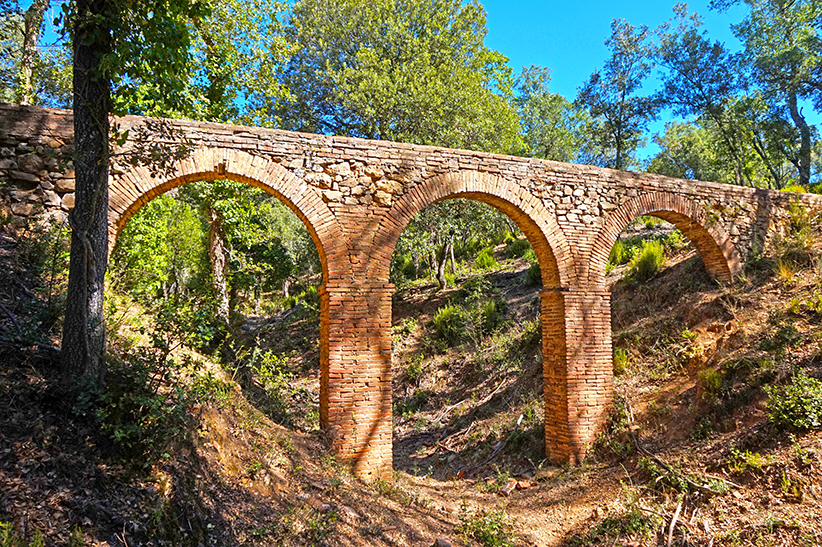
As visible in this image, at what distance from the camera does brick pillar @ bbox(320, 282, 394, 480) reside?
6.43 meters

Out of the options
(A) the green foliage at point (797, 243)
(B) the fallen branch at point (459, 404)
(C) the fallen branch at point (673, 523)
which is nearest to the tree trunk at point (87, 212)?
(C) the fallen branch at point (673, 523)

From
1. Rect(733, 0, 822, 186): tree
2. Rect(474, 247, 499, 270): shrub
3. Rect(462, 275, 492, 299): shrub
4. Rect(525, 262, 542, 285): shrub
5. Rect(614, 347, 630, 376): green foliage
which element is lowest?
Rect(614, 347, 630, 376): green foliage

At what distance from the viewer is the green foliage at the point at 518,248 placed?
61.2 feet

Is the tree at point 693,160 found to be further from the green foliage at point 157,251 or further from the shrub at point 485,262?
the green foliage at point 157,251

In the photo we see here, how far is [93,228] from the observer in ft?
13.3

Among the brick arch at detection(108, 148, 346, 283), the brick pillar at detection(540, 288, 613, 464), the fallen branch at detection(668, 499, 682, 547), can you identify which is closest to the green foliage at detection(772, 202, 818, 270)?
the brick pillar at detection(540, 288, 613, 464)

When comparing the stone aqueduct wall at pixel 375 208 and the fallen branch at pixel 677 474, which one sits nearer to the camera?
the fallen branch at pixel 677 474

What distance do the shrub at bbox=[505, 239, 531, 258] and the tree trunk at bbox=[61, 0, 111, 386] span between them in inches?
631

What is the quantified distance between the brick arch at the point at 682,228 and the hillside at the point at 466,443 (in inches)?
16.5

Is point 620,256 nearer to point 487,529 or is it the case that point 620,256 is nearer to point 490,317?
point 490,317

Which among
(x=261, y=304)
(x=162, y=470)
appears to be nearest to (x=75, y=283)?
(x=162, y=470)

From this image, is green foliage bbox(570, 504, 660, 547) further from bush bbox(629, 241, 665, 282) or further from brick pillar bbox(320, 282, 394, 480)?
bush bbox(629, 241, 665, 282)

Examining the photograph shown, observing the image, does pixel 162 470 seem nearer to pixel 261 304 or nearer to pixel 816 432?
pixel 816 432

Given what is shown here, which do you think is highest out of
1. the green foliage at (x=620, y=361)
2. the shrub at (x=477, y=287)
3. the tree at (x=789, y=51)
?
the tree at (x=789, y=51)
